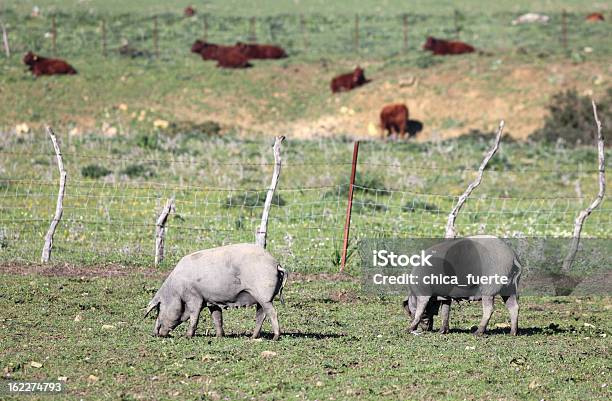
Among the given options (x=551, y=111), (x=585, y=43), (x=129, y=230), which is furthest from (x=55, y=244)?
(x=585, y=43)

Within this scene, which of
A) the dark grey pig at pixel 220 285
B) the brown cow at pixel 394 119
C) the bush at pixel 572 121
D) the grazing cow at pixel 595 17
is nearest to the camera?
the dark grey pig at pixel 220 285

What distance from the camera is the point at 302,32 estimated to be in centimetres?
5950

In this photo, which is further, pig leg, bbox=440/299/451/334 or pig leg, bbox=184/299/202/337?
pig leg, bbox=440/299/451/334

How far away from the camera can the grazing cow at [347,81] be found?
1799 inches

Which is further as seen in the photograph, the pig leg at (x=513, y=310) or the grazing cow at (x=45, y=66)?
the grazing cow at (x=45, y=66)

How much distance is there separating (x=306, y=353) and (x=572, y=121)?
94.8 ft

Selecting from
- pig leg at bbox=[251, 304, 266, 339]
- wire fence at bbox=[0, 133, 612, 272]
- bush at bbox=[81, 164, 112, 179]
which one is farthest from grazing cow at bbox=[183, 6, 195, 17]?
pig leg at bbox=[251, 304, 266, 339]

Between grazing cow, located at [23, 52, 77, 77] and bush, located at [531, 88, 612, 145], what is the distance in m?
20.6

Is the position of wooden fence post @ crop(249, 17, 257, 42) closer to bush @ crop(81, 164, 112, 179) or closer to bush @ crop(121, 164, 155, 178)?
bush @ crop(121, 164, 155, 178)

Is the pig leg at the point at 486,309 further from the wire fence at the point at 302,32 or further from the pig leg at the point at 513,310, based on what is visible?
→ the wire fence at the point at 302,32

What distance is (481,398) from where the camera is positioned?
10117 mm

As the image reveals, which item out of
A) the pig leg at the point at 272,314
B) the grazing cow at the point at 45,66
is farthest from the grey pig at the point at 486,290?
the grazing cow at the point at 45,66

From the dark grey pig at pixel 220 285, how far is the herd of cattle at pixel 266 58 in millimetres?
28435

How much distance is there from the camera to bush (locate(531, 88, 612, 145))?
38.2 meters
